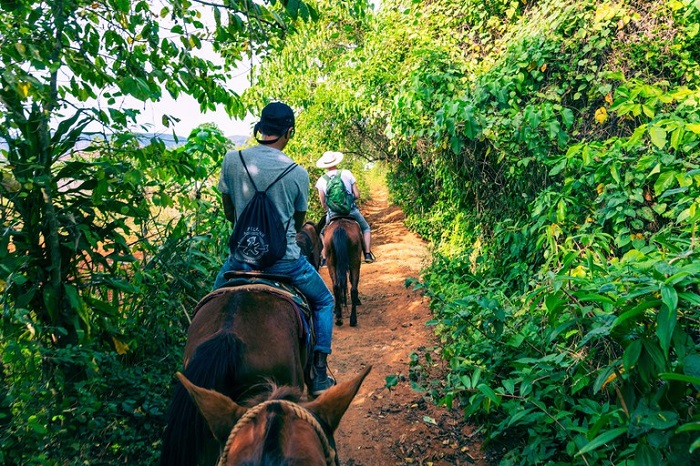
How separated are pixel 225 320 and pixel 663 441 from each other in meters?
2.10

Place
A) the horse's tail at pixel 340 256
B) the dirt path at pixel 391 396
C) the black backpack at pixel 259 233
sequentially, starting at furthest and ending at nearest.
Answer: the horse's tail at pixel 340 256 → the dirt path at pixel 391 396 → the black backpack at pixel 259 233

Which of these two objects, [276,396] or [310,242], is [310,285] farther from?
[310,242]

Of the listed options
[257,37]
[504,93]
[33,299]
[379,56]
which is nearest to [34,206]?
[33,299]

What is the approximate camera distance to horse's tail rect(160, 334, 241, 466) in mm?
1950

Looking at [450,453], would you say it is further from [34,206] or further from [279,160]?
[34,206]

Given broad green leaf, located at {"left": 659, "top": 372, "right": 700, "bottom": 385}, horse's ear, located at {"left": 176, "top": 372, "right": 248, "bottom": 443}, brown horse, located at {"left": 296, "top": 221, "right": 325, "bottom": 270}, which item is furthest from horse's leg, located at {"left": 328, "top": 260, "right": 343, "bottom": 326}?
broad green leaf, located at {"left": 659, "top": 372, "right": 700, "bottom": 385}

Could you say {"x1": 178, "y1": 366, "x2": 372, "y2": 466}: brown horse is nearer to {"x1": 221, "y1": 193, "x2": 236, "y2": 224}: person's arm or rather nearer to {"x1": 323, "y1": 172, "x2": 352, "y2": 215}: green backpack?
{"x1": 221, "y1": 193, "x2": 236, "y2": 224}: person's arm

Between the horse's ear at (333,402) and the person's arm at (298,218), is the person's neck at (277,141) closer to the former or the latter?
the person's arm at (298,218)

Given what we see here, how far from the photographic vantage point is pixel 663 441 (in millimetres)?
1806

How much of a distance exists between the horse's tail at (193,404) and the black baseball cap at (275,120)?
1.62 m

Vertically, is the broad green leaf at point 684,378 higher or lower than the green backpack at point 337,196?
higher

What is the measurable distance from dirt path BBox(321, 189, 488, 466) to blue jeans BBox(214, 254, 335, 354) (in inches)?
52.3

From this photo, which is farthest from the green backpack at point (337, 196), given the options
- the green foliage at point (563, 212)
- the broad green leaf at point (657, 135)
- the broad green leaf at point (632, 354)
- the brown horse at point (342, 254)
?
the broad green leaf at point (632, 354)

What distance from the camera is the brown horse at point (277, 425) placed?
151cm
